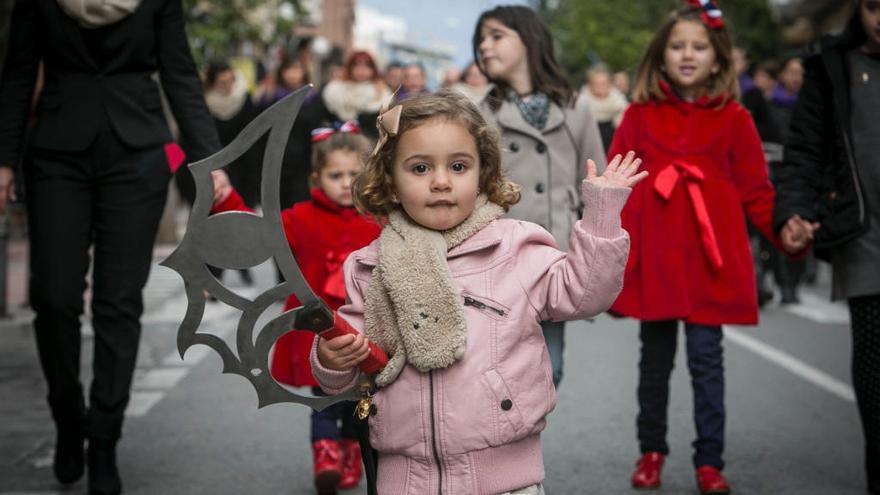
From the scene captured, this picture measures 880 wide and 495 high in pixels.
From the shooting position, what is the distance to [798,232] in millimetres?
5070

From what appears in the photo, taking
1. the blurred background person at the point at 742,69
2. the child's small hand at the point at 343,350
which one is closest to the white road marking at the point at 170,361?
the child's small hand at the point at 343,350

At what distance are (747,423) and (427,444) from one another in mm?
3741

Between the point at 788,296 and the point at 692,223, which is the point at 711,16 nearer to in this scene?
the point at 692,223

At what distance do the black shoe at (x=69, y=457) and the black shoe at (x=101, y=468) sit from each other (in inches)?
5.8

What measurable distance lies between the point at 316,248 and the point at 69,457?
125 centimetres

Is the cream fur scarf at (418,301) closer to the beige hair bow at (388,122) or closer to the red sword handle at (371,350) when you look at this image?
the red sword handle at (371,350)

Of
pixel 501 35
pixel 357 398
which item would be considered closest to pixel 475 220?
pixel 357 398

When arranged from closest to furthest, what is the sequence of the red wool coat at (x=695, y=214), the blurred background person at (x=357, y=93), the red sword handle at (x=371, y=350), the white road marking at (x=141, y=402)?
1. the red sword handle at (x=371, y=350)
2. the red wool coat at (x=695, y=214)
3. the white road marking at (x=141, y=402)
4. the blurred background person at (x=357, y=93)

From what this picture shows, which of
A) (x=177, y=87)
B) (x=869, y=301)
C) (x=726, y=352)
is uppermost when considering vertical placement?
(x=177, y=87)

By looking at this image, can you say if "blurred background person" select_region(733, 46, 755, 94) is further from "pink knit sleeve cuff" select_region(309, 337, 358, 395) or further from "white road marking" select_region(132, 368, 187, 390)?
"pink knit sleeve cuff" select_region(309, 337, 358, 395)

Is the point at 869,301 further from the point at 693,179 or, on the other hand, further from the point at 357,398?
the point at 357,398

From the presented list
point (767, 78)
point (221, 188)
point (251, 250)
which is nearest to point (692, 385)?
point (221, 188)

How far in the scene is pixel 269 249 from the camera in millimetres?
2854

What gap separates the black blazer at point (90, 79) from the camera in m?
5.05
